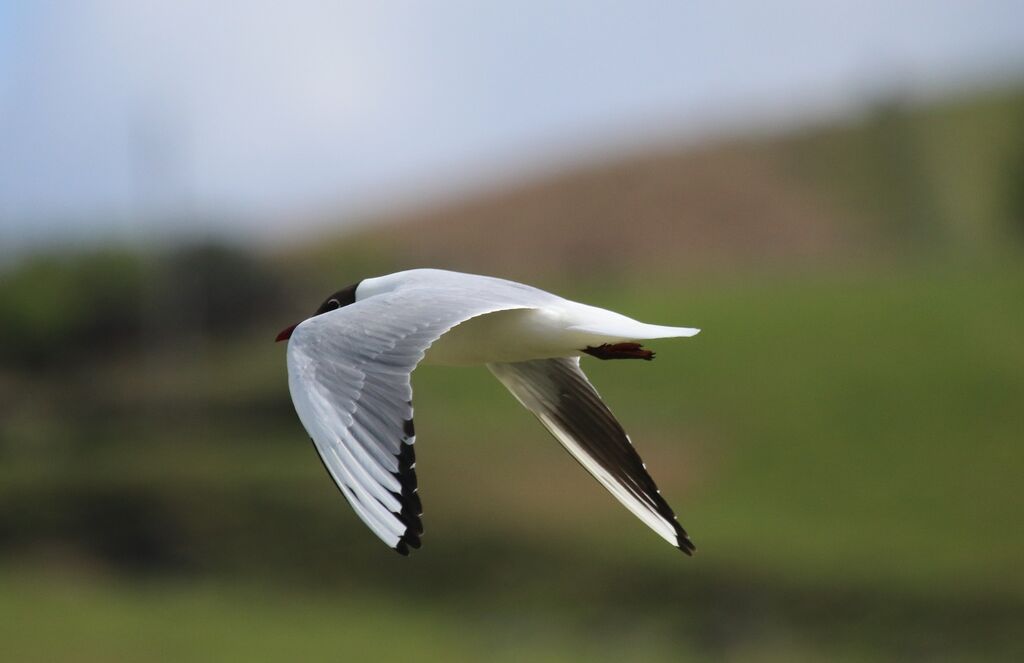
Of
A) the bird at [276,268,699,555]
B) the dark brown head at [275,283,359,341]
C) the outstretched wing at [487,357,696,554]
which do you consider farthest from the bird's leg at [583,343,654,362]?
the dark brown head at [275,283,359,341]

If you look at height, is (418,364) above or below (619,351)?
above

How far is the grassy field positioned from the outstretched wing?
34.8 feet

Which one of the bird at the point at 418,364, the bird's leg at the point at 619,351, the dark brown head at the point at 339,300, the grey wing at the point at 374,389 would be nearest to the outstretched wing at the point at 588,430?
the bird at the point at 418,364

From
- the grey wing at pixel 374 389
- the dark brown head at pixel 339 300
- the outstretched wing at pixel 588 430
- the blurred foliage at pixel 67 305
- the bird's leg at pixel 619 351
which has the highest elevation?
the grey wing at pixel 374 389

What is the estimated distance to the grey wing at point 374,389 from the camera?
4203 mm

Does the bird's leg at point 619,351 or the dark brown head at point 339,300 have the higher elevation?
the dark brown head at point 339,300

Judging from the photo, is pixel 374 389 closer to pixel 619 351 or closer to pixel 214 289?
pixel 619 351

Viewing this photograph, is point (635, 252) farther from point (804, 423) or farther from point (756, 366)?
point (804, 423)

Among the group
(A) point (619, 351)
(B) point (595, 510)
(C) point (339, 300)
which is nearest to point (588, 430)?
(A) point (619, 351)

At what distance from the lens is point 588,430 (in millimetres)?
6164

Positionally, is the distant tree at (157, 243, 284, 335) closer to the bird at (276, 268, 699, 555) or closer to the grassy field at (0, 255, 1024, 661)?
the grassy field at (0, 255, 1024, 661)

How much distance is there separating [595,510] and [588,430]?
577 inches

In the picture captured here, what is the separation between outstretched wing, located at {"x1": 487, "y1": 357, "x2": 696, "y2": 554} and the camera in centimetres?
612

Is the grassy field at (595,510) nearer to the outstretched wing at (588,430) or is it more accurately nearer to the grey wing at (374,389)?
the outstretched wing at (588,430)
